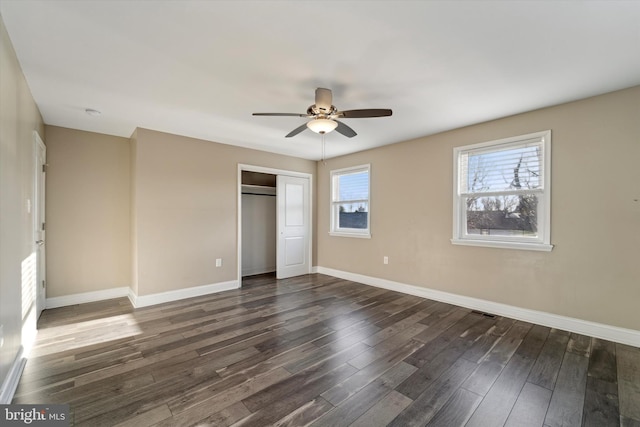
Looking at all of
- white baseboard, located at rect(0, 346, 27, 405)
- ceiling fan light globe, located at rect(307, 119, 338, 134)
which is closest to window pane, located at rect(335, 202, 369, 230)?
ceiling fan light globe, located at rect(307, 119, 338, 134)

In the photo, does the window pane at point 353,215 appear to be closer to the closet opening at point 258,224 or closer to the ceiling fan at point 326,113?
the closet opening at point 258,224

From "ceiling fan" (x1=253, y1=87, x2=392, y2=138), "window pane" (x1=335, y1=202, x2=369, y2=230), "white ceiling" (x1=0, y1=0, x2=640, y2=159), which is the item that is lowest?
"window pane" (x1=335, y1=202, x2=369, y2=230)

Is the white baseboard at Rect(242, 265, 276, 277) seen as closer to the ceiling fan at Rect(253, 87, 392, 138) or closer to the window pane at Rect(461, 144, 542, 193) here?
the ceiling fan at Rect(253, 87, 392, 138)

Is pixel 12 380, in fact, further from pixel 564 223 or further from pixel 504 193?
pixel 564 223

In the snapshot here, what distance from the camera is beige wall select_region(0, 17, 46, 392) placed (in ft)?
5.89

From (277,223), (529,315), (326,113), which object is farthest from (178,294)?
(529,315)

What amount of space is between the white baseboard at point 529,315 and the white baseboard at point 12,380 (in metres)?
4.30

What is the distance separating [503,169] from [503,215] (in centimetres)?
59

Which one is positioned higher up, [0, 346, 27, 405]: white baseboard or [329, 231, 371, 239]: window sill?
[329, 231, 371, 239]: window sill

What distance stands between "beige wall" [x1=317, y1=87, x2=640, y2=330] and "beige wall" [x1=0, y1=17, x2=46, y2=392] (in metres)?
4.38

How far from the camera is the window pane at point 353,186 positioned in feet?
16.9

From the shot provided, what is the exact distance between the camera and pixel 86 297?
3.93 meters

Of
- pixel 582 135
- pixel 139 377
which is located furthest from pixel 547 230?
pixel 139 377

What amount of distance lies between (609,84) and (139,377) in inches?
191
